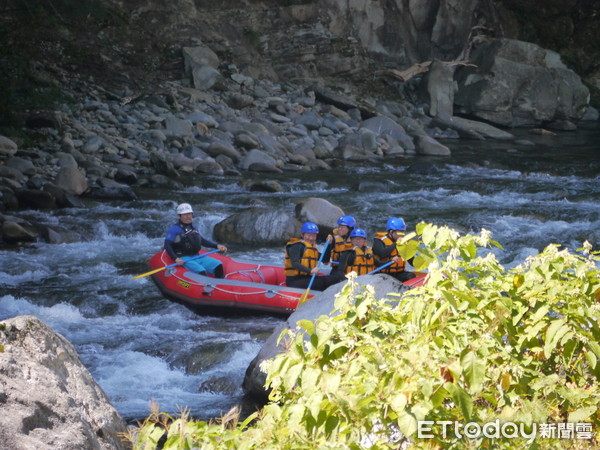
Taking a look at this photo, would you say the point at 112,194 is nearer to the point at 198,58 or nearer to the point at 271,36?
the point at 198,58

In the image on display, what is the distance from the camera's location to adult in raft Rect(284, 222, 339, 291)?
732 cm

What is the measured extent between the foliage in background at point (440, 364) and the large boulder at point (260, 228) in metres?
7.20

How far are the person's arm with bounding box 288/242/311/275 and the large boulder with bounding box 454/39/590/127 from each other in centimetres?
1563

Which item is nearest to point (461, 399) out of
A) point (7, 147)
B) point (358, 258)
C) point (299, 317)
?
point (299, 317)

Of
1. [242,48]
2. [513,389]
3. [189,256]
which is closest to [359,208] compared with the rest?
[189,256]

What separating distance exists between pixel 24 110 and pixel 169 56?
21.6 ft

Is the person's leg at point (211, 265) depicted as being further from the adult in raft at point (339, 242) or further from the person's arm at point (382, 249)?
the person's arm at point (382, 249)

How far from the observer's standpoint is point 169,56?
19.3 meters

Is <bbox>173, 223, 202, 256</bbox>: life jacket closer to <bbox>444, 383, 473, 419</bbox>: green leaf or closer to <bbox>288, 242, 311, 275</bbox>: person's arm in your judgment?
<bbox>288, 242, 311, 275</bbox>: person's arm

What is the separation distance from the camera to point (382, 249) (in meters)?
7.27

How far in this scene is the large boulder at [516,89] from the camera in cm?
2162

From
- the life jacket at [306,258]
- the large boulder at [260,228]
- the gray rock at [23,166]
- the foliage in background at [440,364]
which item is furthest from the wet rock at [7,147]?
the foliage in background at [440,364]

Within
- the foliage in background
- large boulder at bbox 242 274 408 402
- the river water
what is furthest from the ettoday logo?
large boulder at bbox 242 274 408 402

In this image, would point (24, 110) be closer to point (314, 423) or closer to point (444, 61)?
point (314, 423)
